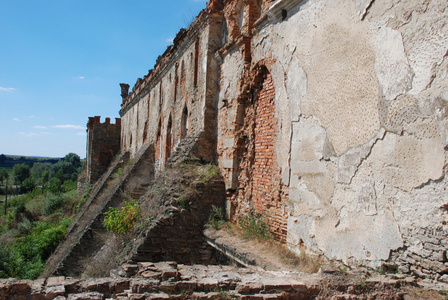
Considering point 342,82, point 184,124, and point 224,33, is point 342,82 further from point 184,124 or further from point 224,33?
point 184,124

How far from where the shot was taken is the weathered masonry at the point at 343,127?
3.10m

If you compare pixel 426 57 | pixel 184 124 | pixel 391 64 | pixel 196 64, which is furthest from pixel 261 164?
pixel 184 124

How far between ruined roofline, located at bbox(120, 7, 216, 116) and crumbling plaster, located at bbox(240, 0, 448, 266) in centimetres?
456

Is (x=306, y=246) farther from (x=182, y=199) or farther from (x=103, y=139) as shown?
(x=103, y=139)

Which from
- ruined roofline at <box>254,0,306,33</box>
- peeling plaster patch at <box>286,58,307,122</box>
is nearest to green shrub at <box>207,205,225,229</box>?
peeling plaster patch at <box>286,58,307,122</box>

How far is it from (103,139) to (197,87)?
18.3 metres

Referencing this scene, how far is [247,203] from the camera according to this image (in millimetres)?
6609

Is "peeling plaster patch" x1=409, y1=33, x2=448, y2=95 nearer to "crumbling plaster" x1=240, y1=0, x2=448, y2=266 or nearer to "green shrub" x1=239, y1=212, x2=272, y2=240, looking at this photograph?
"crumbling plaster" x1=240, y1=0, x2=448, y2=266

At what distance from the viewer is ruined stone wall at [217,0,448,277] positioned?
3.07m

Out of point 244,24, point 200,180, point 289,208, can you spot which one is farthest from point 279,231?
point 244,24

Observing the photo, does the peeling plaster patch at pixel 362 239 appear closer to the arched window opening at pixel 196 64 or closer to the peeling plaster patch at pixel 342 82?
the peeling plaster patch at pixel 342 82

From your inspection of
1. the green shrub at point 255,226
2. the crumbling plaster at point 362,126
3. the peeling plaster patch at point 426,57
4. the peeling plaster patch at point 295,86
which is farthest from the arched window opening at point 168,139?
the peeling plaster patch at point 426,57

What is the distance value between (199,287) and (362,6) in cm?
363

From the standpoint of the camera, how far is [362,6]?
386cm
